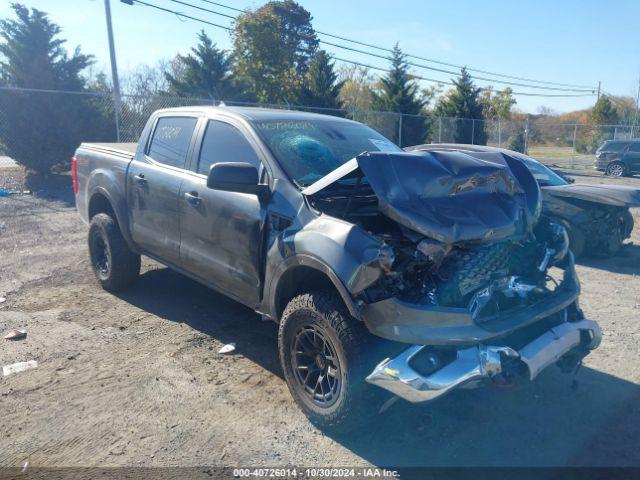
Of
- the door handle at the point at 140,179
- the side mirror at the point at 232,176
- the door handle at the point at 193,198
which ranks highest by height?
the side mirror at the point at 232,176

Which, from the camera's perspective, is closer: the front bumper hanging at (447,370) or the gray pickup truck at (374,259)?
the front bumper hanging at (447,370)

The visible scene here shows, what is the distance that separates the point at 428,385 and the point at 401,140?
19874 millimetres

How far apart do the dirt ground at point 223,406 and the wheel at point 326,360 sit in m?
0.20

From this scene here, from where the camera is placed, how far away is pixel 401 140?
21.9 m

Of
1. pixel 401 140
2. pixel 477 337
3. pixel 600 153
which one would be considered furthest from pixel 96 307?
pixel 600 153

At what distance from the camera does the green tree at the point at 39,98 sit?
545 inches

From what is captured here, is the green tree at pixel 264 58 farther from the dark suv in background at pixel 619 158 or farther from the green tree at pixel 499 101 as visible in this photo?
the green tree at pixel 499 101

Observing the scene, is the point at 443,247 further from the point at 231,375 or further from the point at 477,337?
the point at 231,375

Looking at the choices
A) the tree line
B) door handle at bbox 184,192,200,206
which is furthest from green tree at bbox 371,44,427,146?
door handle at bbox 184,192,200,206

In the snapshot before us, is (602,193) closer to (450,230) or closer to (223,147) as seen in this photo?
(450,230)

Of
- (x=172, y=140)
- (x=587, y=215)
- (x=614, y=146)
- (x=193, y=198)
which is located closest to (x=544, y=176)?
(x=587, y=215)

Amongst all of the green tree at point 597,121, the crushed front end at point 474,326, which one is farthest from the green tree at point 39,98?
the green tree at point 597,121

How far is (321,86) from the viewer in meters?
22.9

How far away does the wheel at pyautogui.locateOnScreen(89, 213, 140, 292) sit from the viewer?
5.62 metres
